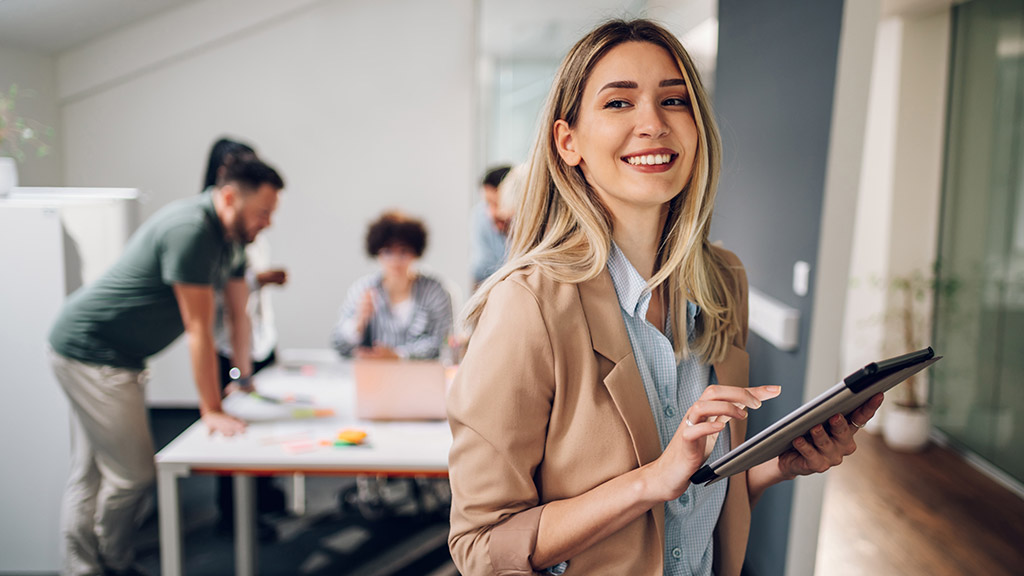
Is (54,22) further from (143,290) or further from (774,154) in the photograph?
(774,154)

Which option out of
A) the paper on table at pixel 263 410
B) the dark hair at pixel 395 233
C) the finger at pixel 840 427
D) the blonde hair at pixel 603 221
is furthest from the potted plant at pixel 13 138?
the finger at pixel 840 427

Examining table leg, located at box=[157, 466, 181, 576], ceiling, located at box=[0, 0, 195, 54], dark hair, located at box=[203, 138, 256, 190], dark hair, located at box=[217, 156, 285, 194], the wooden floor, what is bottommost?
the wooden floor

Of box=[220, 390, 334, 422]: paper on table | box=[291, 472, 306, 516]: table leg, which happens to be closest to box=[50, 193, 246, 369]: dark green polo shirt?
box=[220, 390, 334, 422]: paper on table

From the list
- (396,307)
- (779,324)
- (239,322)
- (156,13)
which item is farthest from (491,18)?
(779,324)

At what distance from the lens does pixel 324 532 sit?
316 centimetres

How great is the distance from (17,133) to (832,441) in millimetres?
2913

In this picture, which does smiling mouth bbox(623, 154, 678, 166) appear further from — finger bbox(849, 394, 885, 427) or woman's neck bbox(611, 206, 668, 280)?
finger bbox(849, 394, 885, 427)

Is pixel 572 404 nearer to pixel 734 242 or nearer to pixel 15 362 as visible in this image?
pixel 734 242

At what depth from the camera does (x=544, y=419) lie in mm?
810

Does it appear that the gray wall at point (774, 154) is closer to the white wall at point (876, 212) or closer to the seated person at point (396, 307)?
the seated person at point (396, 307)

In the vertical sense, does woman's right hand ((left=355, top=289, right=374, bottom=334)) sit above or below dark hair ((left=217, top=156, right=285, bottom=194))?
below

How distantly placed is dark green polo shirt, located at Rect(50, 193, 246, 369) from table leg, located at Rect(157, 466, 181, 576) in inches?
25.1

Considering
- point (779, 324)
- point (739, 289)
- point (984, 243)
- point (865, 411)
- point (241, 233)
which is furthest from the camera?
point (984, 243)

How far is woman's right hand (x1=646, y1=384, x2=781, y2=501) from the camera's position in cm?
69
